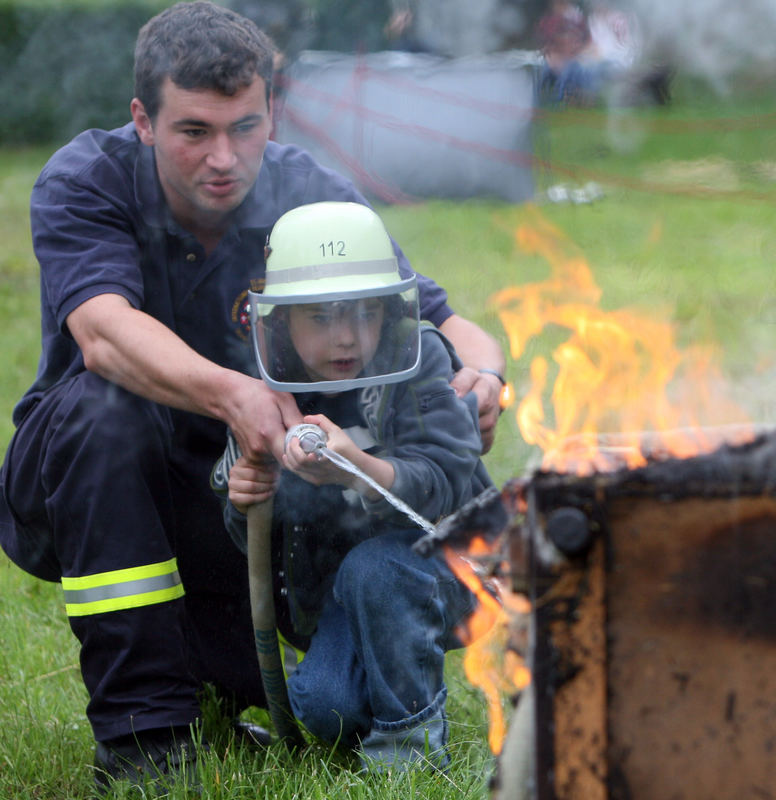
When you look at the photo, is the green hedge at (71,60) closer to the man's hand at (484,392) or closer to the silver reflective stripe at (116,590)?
the man's hand at (484,392)

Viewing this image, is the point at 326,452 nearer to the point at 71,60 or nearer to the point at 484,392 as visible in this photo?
the point at 484,392

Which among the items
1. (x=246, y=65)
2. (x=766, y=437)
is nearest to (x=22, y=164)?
(x=246, y=65)

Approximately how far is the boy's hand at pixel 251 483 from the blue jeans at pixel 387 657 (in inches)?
9.8

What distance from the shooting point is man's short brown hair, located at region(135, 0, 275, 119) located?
9.06 ft

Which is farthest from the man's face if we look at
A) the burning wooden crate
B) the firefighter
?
the burning wooden crate

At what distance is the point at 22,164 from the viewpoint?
9688mm

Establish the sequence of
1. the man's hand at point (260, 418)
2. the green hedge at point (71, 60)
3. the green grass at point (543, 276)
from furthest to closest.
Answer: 1. the green hedge at point (71, 60)
2. the green grass at point (543, 276)
3. the man's hand at point (260, 418)

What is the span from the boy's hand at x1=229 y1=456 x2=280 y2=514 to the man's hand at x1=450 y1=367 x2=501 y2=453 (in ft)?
1.80

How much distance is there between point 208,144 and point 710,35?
4.49ft

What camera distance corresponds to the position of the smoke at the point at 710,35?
2.85 metres

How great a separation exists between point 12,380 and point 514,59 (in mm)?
3677

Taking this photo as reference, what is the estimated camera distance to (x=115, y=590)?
2.46 metres

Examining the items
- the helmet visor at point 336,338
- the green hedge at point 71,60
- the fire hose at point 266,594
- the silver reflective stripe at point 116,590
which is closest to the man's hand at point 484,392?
the helmet visor at point 336,338

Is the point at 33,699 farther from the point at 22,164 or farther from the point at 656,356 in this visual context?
the point at 22,164
